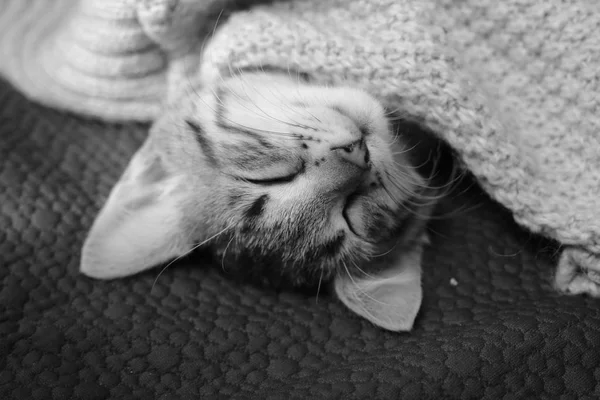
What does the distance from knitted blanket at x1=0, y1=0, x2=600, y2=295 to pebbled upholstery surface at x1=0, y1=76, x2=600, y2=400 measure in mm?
145

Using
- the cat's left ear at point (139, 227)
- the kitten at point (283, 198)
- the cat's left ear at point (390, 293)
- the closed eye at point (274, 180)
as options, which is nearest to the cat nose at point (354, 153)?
the kitten at point (283, 198)

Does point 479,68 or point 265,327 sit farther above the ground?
point 479,68

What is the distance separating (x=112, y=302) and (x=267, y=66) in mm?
599

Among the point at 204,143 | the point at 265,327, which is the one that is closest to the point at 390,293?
the point at 265,327

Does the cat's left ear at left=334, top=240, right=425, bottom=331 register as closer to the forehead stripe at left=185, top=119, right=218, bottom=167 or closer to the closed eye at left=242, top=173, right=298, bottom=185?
the closed eye at left=242, top=173, right=298, bottom=185

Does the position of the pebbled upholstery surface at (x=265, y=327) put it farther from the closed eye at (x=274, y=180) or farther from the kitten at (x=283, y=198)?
the closed eye at (x=274, y=180)

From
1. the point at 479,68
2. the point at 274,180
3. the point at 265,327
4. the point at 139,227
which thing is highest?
the point at 479,68

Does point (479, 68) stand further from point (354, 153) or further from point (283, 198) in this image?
point (283, 198)

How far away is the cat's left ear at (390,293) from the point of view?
3.85 feet

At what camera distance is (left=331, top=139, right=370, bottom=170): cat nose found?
1.13 meters

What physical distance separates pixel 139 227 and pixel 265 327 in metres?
0.34

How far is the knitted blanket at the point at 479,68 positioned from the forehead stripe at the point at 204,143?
0.14 m

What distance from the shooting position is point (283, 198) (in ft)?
3.88

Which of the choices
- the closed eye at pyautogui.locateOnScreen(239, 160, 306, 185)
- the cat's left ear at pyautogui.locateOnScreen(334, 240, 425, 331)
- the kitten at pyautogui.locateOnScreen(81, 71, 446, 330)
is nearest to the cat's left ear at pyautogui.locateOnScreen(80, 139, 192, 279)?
the kitten at pyautogui.locateOnScreen(81, 71, 446, 330)
